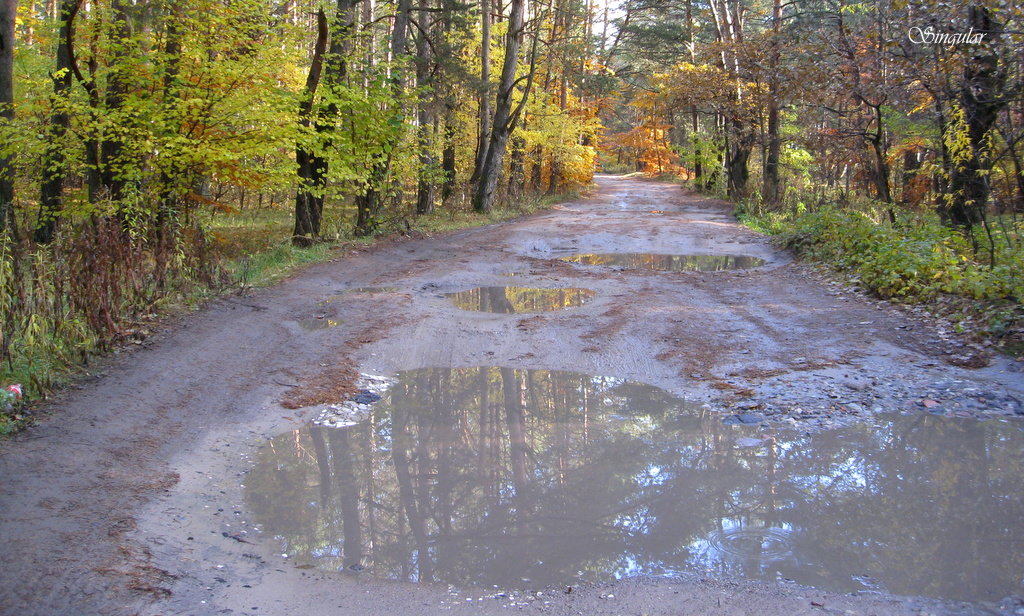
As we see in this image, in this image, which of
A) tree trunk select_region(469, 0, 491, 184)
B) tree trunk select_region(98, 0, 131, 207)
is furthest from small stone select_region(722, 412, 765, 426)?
tree trunk select_region(469, 0, 491, 184)

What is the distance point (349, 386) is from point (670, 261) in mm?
9196

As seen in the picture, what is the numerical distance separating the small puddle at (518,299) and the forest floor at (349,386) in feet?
1.24

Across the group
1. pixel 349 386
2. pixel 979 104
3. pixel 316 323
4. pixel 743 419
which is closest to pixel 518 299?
pixel 316 323

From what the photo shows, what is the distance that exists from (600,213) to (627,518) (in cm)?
2139

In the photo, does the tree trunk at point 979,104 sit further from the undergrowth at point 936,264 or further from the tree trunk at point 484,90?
the tree trunk at point 484,90

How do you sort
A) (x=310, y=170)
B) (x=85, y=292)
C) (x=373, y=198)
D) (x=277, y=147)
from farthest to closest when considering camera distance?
(x=373, y=198) → (x=310, y=170) → (x=277, y=147) → (x=85, y=292)

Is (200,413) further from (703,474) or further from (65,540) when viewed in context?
(703,474)

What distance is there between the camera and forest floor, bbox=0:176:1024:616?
365 cm

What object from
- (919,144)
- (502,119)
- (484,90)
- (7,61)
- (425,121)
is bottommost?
(919,144)

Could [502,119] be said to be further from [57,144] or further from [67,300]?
[67,300]

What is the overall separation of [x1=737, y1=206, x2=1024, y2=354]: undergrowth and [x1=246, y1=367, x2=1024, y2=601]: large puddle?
2980mm

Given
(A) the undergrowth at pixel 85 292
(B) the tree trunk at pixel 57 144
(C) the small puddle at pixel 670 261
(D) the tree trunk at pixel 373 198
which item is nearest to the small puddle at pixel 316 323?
(A) the undergrowth at pixel 85 292

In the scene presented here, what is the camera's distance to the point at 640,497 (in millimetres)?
4863

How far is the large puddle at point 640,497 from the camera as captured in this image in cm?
401
